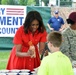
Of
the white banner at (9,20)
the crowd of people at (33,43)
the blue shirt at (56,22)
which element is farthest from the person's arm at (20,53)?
the blue shirt at (56,22)

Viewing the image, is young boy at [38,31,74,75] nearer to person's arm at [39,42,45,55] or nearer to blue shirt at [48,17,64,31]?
person's arm at [39,42,45,55]

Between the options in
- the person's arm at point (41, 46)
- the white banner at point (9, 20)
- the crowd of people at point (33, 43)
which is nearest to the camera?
the crowd of people at point (33, 43)

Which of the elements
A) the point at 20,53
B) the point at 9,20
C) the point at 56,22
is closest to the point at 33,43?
the point at 20,53

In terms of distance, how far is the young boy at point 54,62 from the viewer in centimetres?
338

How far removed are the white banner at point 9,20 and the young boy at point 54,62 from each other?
29.6ft

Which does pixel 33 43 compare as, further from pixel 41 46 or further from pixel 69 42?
pixel 69 42

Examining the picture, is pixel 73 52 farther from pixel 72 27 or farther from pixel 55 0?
pixel 55 0

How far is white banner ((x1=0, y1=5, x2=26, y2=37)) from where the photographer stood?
1241cm

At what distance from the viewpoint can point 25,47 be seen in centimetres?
439

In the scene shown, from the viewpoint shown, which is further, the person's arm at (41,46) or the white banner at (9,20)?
the white banner at (9,20)

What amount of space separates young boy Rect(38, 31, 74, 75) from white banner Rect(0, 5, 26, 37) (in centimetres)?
902

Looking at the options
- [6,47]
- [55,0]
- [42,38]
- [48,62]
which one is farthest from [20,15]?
[48,62]

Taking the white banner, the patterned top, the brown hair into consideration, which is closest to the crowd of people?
the patterned top

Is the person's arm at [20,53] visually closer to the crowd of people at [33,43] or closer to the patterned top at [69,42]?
the crowd of people at [33,43]
